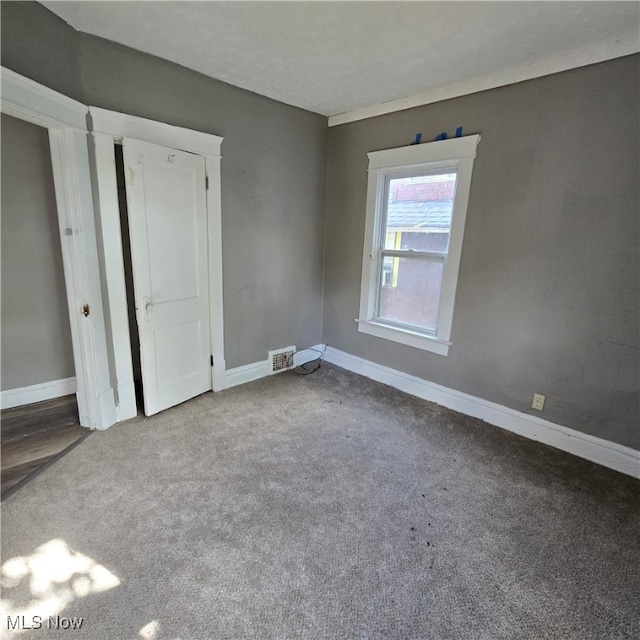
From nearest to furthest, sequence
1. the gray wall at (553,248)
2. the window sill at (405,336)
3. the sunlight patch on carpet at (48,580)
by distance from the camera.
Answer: the sunlight patch on carpet at (48,580) < the gray wall at (553,248) < the window sill at (405,336)

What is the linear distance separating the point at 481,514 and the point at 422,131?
108 inches

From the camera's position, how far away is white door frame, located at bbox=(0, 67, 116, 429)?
185cm

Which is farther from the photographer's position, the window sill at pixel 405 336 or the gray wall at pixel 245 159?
the window sill at pixel 405 336

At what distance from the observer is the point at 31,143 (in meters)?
2.57

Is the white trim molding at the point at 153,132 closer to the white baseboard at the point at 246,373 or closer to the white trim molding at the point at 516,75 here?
the white trim molding at the point at 516,75

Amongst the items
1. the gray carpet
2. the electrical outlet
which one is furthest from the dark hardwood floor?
the electrical outlet

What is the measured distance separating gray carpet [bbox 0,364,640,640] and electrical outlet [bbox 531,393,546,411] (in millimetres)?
265

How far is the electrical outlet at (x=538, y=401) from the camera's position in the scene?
2.51m

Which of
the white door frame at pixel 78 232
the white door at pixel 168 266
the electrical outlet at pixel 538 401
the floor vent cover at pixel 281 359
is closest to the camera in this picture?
the white door frame at pixel 78 232

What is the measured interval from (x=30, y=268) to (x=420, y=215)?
126 inches

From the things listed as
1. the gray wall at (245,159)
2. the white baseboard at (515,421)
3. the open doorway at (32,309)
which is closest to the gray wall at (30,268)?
the open doorway at (32,309)

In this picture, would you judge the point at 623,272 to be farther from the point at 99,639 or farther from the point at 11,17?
the point at 11,17

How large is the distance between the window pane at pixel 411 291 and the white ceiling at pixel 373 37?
4.32 ft

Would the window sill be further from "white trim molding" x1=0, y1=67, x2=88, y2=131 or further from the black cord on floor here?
"white trim molding" x1=0, y1=67, x2=88, y2=131
